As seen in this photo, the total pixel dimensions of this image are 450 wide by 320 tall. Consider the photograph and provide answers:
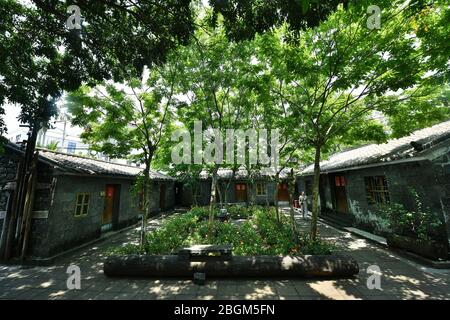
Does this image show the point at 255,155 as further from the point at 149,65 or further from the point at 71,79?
the point at 71,79

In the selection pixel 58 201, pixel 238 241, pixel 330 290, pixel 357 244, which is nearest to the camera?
pixel 330 290

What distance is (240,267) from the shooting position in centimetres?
550

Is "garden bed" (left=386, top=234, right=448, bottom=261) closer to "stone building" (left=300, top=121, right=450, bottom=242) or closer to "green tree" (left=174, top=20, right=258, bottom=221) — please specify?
"stone building" (left=300, top=121, right=450, bottom=242)

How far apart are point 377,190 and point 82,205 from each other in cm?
1337

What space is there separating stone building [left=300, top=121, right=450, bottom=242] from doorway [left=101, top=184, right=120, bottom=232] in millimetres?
12747

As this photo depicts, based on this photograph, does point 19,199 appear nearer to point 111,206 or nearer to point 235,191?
point 111,206

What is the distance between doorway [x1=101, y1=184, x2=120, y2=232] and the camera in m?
11.5

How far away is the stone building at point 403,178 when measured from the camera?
21.5 feet

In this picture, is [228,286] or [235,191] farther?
[235,191]

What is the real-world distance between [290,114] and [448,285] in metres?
6.59

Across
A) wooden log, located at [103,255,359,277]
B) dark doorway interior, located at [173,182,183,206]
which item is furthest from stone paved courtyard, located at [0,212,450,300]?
dark doorway interior, located at [173,182,183,206]

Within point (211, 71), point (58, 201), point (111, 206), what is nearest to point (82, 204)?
point (58, 201)
